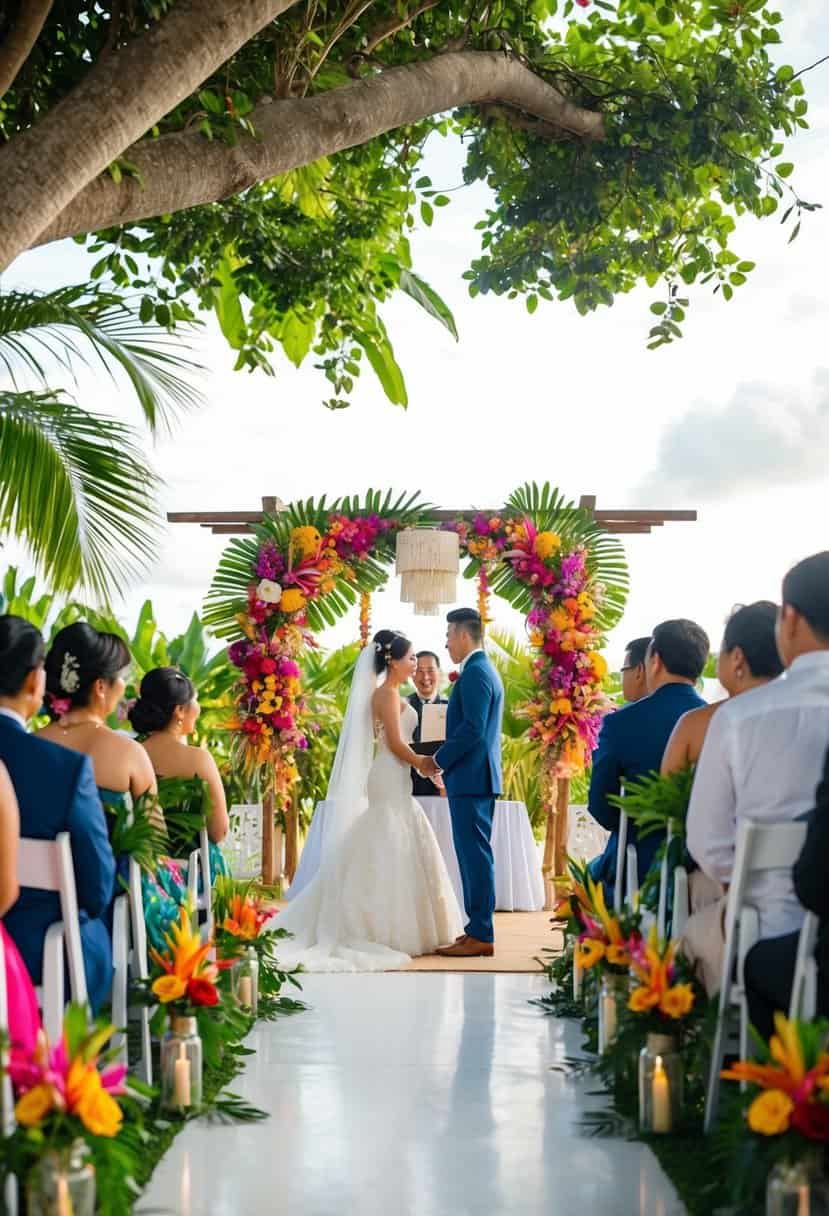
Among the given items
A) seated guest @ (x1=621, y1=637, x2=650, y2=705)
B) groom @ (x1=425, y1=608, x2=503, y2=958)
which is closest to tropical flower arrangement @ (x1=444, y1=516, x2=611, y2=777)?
groom @ (x1=425, y1=608, x2=503, y2=958)

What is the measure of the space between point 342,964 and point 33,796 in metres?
4.42

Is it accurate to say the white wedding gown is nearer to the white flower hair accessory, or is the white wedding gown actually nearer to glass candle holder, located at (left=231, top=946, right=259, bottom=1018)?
glass candle holder, located at (left=231, top=946, right=259, bottom=1018)

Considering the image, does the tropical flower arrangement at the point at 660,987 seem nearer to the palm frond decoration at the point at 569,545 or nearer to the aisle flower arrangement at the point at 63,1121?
the aisle flower arrangement at the point at 63,1121

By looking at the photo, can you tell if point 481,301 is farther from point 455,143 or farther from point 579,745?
point 579,745

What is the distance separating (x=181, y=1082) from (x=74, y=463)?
9.24 feet

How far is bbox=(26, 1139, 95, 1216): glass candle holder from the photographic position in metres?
2.80

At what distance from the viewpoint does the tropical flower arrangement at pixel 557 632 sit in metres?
10.8

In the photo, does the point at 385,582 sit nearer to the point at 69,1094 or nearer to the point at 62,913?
the point at 62,913

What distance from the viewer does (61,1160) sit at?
282 centimetres

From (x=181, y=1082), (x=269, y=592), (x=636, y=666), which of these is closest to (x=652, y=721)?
(x=636, y=666)

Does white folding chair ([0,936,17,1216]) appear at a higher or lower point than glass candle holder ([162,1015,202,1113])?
higher

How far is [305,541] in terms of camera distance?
11.2 m

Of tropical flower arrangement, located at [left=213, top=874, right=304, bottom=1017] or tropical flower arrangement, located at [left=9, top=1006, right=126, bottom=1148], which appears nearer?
tropical flower arrangement, located at [left=9, top=1006, right=126, bottom=1148]

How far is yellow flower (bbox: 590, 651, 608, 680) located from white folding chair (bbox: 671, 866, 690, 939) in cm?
626
